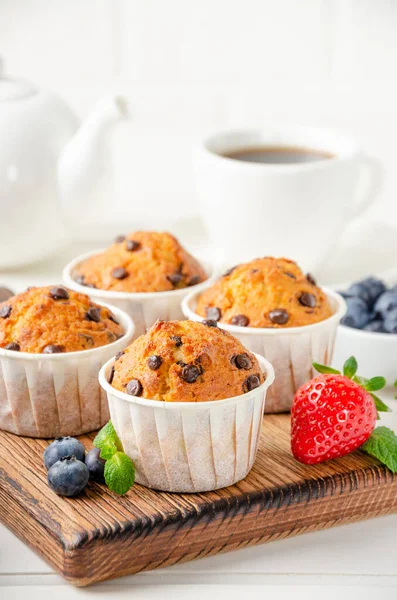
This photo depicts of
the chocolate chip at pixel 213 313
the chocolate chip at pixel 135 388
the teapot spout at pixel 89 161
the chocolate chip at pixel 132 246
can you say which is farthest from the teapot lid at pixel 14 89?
the chocolate chip at pixel 135 388

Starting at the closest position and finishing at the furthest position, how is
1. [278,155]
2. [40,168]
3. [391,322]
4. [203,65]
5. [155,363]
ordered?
1. [155,363]
2. [391,322]
3. [40,168]
4. [278,155]
5. [203,65]

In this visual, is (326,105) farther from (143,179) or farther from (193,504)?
(193,504)

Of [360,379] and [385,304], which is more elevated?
[360,379]

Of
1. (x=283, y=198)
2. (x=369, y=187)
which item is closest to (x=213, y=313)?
(x=283, y=198)

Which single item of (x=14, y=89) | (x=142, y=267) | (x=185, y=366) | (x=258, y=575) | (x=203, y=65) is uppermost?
(x=14, y=89)

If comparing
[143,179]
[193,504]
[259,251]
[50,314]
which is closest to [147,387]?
[193,504]

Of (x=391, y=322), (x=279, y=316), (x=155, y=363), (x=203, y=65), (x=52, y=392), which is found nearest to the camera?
(x=155, y=363)

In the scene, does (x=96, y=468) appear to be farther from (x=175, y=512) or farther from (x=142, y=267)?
(x=142, y=267)
